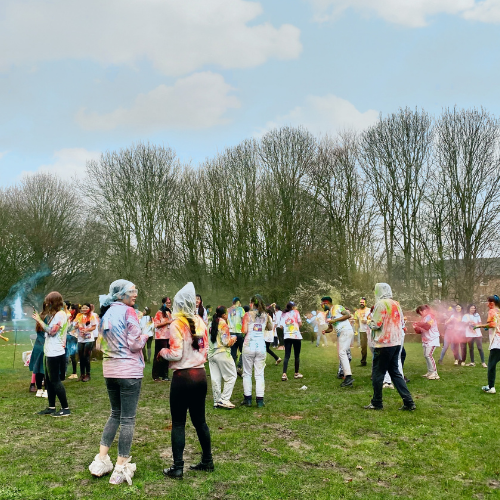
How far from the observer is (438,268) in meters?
27.6

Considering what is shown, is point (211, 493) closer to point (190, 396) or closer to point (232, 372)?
point (190, 396)

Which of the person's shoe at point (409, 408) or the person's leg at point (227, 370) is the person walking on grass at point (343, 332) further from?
the person's leg at point (227, 370)

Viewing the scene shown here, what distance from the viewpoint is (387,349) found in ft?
26.7

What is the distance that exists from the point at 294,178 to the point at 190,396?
27.4 m

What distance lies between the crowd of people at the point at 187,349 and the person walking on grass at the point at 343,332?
23 millimetres

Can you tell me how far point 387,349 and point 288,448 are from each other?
291 centimetres

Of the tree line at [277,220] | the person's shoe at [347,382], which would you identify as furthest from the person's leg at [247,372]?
the tree line at [277,220]

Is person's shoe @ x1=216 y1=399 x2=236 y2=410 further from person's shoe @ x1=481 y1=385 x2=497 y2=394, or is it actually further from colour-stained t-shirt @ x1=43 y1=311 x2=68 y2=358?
person's shoe @ x1=481 y1=385 x2=497 y2=394

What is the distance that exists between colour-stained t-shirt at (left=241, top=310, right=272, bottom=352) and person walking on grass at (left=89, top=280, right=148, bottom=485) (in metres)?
3.94

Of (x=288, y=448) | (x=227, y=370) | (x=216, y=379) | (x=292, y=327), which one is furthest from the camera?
(x=292, y=327)

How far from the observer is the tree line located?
89.3 feet

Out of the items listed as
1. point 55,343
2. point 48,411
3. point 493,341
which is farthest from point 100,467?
point 493,341

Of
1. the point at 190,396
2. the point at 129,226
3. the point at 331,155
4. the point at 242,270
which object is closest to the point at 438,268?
the point at 331,155

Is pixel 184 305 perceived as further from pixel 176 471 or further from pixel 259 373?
pixel 259 373
